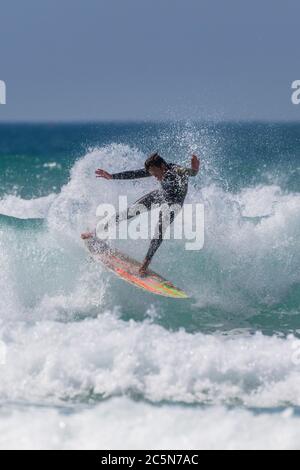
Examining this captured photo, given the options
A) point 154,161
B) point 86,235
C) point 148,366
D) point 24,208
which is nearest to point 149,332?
point 148,366

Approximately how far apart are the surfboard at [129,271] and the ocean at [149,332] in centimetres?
19

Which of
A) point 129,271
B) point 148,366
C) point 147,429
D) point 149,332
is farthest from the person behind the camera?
point 129,271

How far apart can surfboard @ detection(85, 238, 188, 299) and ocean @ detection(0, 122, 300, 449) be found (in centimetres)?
19

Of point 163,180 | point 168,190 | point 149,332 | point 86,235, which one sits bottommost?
point 149,332

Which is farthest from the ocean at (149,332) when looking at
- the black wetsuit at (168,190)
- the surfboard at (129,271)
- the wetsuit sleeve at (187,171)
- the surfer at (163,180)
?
the wetsuit sleeve at (187,171)

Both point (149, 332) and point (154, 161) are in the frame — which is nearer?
point (149, 332)

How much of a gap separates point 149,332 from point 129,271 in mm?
1591

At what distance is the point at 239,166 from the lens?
2448cm

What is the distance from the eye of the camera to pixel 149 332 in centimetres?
639

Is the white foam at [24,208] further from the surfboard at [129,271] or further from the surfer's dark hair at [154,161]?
the surfer's dark hair at [154,161]

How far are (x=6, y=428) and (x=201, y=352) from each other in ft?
6.95

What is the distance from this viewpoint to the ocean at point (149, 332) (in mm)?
4945

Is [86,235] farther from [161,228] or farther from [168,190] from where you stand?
[168,190]

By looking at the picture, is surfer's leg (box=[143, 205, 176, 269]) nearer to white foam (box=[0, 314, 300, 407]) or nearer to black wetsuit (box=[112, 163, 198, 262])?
black wetsuit (box=[112, 163, 198, 262])
